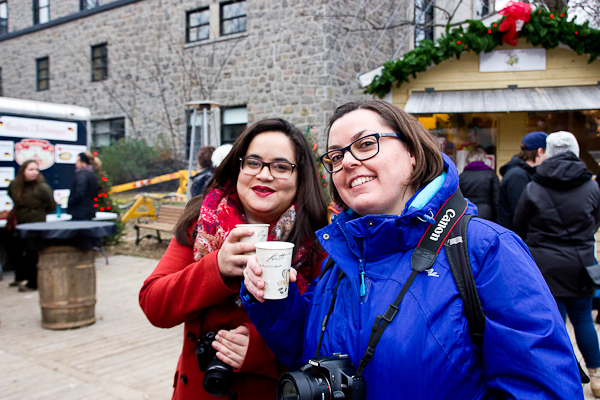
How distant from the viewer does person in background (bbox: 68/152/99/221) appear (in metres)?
7.77

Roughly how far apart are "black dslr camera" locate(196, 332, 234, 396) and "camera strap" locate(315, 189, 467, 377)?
0.64m

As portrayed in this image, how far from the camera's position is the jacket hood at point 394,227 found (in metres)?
1.35

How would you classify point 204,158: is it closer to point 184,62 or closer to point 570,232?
point 570,232

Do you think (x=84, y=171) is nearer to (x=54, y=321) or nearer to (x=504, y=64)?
(x=54, y=321)

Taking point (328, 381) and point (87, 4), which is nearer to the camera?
point (328, 381)

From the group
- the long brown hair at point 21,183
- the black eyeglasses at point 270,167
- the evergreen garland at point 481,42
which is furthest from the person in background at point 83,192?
the black eyeglasses at point 270,167

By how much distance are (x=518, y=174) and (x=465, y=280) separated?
394 centimetres

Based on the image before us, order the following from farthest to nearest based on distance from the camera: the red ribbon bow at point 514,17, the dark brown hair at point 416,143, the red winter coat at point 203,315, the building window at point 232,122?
the building window at point 232,122 → the red ribbon bow at point 514,17 → the red winter coat at point 203,315 → the dark brown hair at point 416,143

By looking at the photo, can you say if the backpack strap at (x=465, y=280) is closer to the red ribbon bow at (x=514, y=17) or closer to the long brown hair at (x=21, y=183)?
the red ribbon bow at (x=514, y=17)

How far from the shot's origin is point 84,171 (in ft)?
25.6

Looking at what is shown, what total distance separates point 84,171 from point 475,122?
693 centimetres

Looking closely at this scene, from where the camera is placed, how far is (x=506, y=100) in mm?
6645

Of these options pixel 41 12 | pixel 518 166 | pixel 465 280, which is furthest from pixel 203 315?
pixel 41 12

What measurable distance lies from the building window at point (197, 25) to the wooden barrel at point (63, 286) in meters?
11.4
